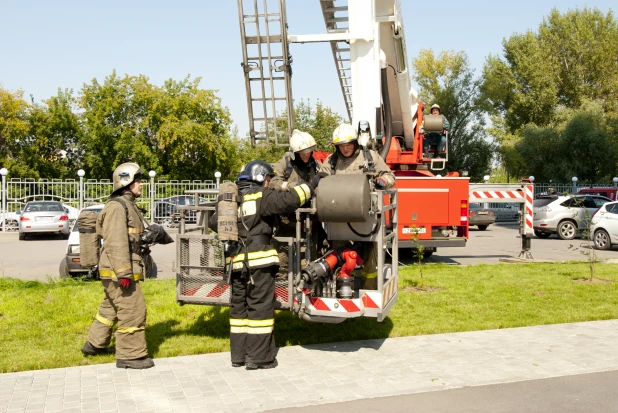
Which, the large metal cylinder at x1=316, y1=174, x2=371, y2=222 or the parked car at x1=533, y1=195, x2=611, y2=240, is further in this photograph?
the parked car at x1=533, y1=195, x2=611, y2=240

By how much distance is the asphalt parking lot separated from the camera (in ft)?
45.2

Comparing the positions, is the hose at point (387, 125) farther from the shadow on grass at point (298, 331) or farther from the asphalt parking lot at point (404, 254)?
the shadow on grass at point (298, 331)

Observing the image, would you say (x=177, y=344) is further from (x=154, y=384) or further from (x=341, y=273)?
(x=341, y=273)

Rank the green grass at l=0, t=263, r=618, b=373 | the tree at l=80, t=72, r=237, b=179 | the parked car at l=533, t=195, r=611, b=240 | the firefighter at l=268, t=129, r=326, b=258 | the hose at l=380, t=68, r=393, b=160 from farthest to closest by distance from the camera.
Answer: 1. the tree at l=80, t=72, r=237, b=179
2. the parked car at l=533, t=195, r=611, b=240
3. the hose at l=380, t=68, r=393, b=160
4. the green grass at l=0, t=263, r=618, b=373
5. the firefighter at l=268, t=129, r=326, b=258

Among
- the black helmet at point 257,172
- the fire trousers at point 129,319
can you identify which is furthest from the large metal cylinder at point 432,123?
the fire trousers at point 129,319

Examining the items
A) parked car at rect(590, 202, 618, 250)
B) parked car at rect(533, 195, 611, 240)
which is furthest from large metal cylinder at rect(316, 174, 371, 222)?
parked car at rect(533, 195, 611, 240)

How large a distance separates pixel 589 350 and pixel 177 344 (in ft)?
14.2

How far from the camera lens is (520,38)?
4759 cm

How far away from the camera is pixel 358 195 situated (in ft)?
20.3

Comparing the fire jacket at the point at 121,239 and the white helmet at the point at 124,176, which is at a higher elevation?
the white helmet at the point at 124,176

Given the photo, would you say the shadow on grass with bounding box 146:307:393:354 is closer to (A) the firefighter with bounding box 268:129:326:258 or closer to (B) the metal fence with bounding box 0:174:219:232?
(A) the firefighter with bounding box 268:129:326:258

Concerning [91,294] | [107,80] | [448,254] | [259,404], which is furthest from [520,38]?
[259,404]

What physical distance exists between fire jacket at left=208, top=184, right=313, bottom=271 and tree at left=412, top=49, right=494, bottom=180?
44.4 metres

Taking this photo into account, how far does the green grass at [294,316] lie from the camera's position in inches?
282
